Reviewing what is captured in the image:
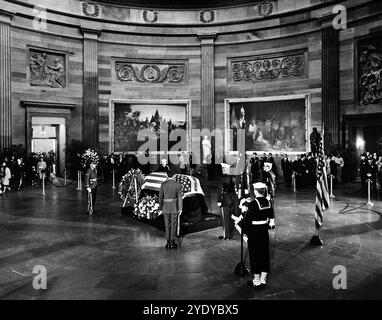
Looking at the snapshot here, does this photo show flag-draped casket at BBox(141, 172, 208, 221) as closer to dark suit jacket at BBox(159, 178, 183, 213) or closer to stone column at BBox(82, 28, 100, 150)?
dark suit jacket at BBox(159, 178, 183, 213)

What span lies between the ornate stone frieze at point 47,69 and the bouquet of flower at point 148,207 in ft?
44.4

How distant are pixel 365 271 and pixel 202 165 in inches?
644

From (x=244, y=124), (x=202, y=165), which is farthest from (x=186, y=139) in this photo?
(x=244, y=124)

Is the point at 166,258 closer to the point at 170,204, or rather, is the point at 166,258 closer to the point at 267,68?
the point at 170,204

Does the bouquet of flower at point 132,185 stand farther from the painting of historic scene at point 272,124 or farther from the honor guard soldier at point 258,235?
the painting of historic scene at point 272,124

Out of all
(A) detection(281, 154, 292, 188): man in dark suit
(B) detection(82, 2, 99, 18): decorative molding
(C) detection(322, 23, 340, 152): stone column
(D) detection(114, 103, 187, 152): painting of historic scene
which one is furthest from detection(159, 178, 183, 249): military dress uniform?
(B) detection(82, 2, 99, 18): decorative molding

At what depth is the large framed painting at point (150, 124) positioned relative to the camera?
22.0 metres

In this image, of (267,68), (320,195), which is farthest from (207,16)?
(320,195)

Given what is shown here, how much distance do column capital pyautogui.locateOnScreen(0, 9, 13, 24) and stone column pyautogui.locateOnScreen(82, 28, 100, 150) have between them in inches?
162

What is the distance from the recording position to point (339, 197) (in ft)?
45.5

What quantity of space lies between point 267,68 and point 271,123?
138 inches

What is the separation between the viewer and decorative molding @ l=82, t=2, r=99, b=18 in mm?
20875

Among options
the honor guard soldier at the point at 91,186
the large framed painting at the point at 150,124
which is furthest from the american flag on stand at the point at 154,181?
the large framed painting at the point at 150,124

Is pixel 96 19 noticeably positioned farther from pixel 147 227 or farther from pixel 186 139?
pixel 147 227
